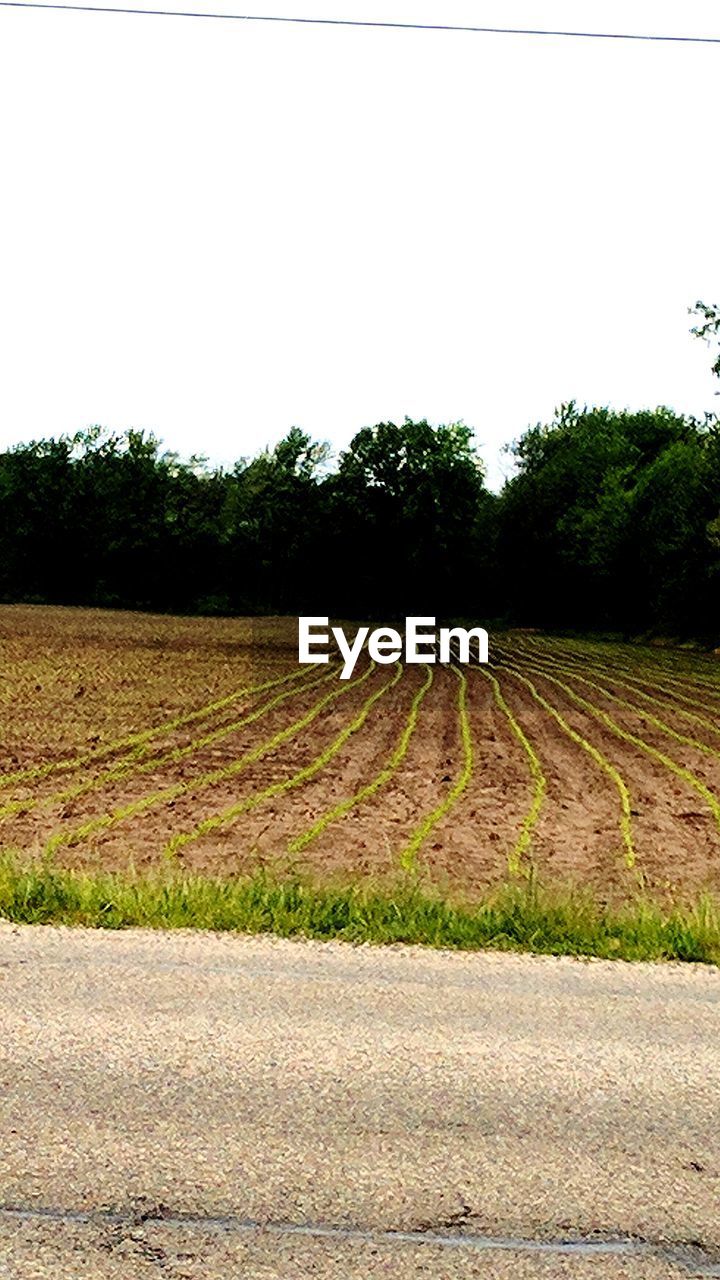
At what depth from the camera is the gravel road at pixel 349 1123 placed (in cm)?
362

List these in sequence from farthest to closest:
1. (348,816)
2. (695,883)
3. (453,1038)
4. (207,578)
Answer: (207,578)
(348,816)
(695,883)
(453,1038)

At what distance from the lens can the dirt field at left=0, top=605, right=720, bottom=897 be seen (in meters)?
14.2

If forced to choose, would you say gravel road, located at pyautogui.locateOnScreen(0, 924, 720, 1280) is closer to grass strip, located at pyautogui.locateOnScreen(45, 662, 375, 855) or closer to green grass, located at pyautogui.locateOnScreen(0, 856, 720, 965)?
green grass, located at pyautogui.locateOnScreen(0, 856, 720, 965)

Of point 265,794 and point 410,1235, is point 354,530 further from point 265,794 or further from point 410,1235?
point 410,1235

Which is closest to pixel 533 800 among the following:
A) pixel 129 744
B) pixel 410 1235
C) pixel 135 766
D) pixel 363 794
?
pixel 363 794

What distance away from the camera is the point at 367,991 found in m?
5.57

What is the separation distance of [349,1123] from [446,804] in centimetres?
1327

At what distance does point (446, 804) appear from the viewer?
17.5 m

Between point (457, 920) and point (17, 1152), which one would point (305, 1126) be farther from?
point (457, 920)

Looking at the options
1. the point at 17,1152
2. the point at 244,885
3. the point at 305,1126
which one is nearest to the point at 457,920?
the point at 244,885

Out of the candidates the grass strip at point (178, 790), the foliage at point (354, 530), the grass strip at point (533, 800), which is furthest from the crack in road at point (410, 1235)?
the foliage at point (354, 530)

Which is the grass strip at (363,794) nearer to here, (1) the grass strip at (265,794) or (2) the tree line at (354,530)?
(1) the grass strip at (265,794)

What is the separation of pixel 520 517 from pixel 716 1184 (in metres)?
92.9

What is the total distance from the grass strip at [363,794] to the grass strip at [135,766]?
133 inches
